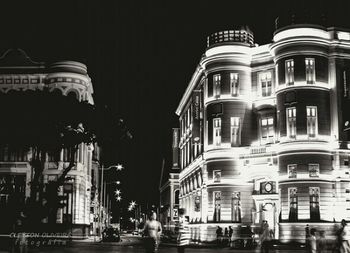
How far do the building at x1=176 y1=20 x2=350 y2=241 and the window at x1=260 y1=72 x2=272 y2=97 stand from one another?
0.34ft

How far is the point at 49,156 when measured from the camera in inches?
2677

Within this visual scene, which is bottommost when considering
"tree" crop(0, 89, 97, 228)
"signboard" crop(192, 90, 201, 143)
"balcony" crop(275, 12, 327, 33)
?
Answer: "tree" crop(0, 89, 97, 228)

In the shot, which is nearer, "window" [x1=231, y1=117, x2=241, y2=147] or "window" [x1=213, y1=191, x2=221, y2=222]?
"window" [x1=213, y1=191, x2=221, y2=222]

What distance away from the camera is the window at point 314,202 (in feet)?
158

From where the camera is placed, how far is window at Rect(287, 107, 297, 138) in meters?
50.2

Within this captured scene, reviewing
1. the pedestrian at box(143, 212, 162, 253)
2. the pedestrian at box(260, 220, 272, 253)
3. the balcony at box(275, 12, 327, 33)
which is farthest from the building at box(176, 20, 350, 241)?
the pedestrian at box(143, 212, 162, 253)

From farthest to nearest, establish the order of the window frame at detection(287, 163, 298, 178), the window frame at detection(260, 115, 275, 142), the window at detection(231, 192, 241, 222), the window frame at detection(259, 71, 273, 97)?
the window frame at detection(259, 71, 273, 97)
the window at detection(231, 192, 241, 222)
the window frame at detection(260, 115, 275, 142)
the window frame at detection(287, 163, 298, 178)

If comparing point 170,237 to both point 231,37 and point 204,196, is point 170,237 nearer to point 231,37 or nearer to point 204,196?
point 204,196

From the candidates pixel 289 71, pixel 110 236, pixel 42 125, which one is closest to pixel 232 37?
pixel 289 71

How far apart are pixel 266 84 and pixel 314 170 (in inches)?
436

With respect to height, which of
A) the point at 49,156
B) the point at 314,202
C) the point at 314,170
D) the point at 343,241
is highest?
the point at 49,156

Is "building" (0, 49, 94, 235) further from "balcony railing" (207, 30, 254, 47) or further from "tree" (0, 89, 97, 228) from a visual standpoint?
"tree" (0, 89, 97, 228)

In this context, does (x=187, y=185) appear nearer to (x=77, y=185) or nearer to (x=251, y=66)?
(x=77, y=185)

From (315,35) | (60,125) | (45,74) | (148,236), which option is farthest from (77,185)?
(148,236)
